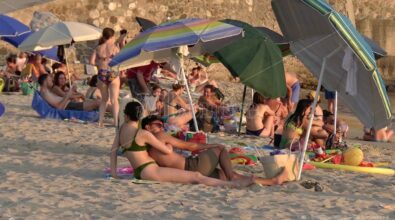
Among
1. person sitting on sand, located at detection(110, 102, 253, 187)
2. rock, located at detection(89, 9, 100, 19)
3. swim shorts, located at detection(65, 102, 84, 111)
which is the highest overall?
rock, located at detection(89, 9, 100, 19)

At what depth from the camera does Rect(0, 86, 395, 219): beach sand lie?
240 inches

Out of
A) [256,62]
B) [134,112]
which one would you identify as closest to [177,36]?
[256,62]

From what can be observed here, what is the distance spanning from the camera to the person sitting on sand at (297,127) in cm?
898

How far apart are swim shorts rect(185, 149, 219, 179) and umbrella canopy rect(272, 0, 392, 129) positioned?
125cm

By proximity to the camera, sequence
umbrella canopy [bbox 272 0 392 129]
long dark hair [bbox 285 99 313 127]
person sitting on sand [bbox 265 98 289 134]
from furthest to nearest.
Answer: person sitting on sand [bbox 265 98 289 134]
long dark hair [bbox 285 99 313 127]
umbrella canopy [bbox 272 0 392 129]

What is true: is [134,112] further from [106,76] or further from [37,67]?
[37,67]

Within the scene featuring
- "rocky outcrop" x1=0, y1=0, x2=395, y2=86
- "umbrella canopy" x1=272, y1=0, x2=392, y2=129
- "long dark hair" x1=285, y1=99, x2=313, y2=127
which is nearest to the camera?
"umbrella canopy" x1=272, y1=0, x2=392, y2=129

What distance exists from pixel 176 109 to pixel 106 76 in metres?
1.10

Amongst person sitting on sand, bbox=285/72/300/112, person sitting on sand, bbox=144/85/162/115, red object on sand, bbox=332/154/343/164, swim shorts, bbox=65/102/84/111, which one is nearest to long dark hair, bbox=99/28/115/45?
person sitting on sand, bbox=144/85/162/115

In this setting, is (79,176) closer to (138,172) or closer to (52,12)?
(138,172)

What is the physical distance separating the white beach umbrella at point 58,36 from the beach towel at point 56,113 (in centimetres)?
167

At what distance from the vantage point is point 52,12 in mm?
19750

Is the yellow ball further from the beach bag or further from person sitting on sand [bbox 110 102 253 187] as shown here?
person sitting on sand [bbox 110 102 253 187]

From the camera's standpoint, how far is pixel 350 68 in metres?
7.21
